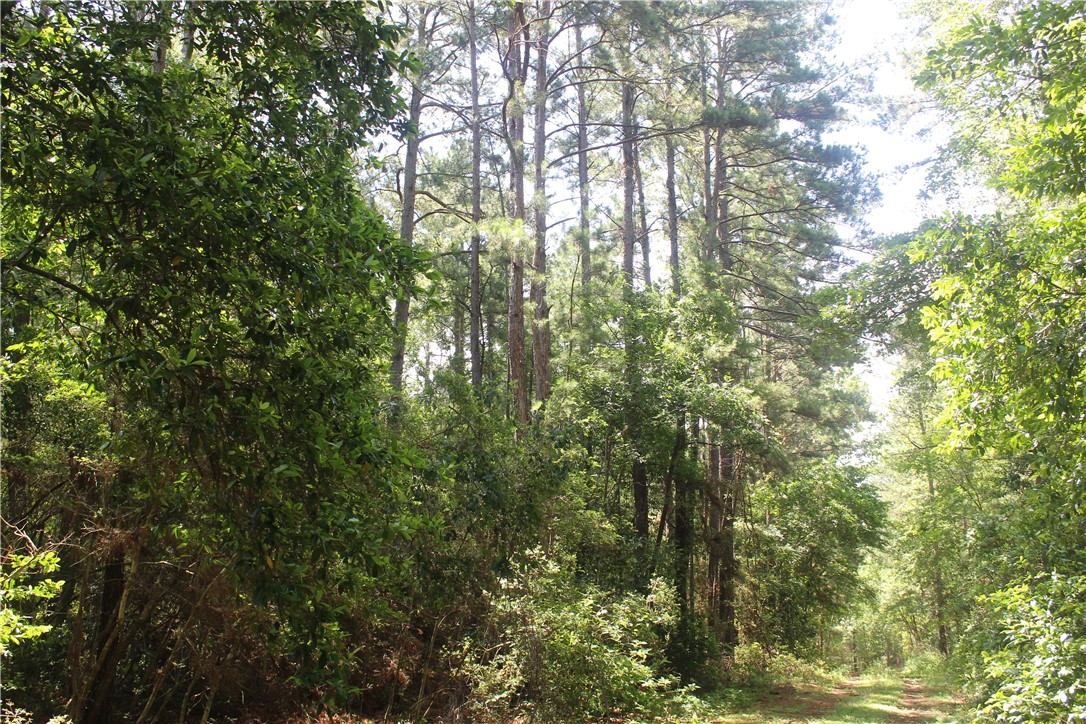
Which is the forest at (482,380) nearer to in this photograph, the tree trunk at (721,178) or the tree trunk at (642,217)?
the tree trunk at (721,178)

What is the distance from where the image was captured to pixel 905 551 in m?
20.4

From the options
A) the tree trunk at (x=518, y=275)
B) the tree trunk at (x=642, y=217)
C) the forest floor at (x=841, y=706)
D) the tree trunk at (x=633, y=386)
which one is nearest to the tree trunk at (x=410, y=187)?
the tree trunk at (x=518, y=275)

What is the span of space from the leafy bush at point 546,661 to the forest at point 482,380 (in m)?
0.04

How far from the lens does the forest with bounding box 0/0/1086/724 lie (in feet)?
10.3

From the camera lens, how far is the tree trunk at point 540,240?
40.2 feet

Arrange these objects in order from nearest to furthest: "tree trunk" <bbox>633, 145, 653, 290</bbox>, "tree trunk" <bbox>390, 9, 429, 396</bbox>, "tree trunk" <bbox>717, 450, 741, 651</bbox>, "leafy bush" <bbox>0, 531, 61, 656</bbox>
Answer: "leafy bush" <bbox>0, 531, 61, 656</bbox>
"tree trunk" <bbox>390, 9, 429, 396</bbox>
"tree trunk" <bbox>717, 450, 741, 651</bbox>
"tree trunk" <bbox>633, 145, 653, 290</bbox>

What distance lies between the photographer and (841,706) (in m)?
13.5

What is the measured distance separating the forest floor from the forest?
35 centimetres

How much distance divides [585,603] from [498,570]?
1029mm

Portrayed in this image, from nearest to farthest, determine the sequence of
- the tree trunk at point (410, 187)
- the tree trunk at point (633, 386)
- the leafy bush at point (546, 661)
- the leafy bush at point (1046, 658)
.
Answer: the leafy bush at point (1046, 658) → the leafy bush at point (546, 661) → the tree trunk at point (410, 187) → the tree trunk at point (633, 386)

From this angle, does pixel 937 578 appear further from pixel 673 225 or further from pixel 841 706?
pixel 673 225

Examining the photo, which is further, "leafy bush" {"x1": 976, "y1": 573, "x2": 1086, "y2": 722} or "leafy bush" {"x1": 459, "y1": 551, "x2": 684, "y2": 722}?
"leafy bush" {"x1": 459, "y1": 551, "x2": 684, "y2": 722}

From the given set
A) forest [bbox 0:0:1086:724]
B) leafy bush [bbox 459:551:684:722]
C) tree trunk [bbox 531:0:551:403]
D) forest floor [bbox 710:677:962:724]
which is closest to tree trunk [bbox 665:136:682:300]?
forest [bbox 0:0:1086:724]

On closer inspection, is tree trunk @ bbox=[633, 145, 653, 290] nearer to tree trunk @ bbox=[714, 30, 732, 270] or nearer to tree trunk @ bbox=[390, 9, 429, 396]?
tree trunk @ bbox=[714, 30, 732, 270]
